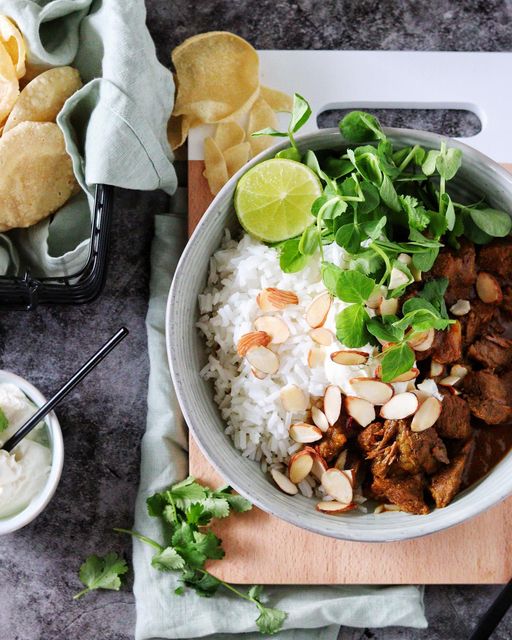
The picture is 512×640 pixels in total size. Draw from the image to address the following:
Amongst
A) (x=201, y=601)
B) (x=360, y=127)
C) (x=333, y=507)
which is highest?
(x=360, y=127)

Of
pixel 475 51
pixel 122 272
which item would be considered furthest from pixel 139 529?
pixel 475 51

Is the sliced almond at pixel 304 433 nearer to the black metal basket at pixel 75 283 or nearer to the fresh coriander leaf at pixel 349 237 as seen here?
the fresh coriander leaf at pixel 349 237

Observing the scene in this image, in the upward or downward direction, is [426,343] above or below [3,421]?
above

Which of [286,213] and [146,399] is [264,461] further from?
[286,213]

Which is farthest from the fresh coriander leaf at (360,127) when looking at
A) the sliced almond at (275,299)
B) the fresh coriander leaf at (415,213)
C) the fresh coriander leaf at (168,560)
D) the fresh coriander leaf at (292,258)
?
the fresh coriander leaf at (168,560)

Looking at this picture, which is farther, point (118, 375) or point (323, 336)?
point (118, 375)

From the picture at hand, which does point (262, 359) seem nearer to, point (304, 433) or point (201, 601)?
point (304, 433)

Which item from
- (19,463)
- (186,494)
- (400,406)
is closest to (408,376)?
(400,406)
